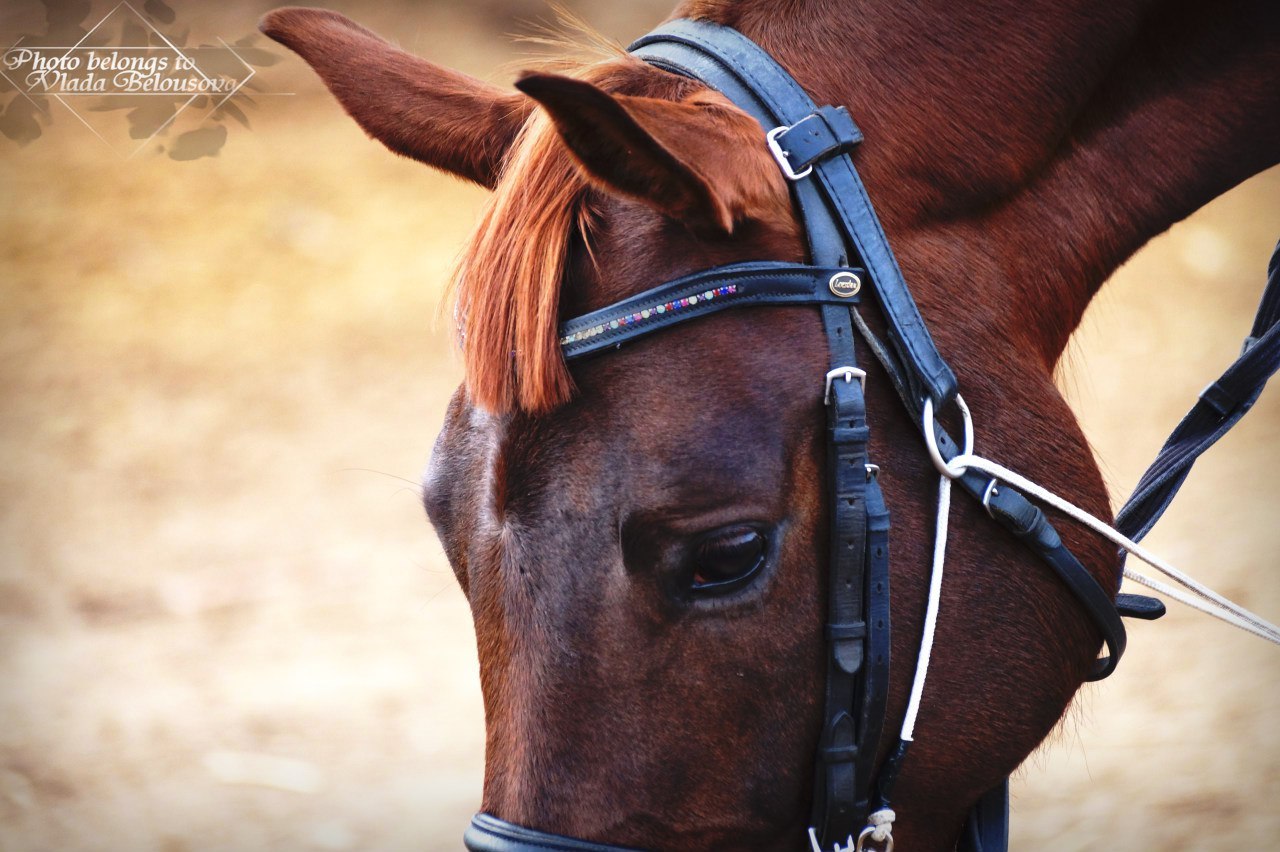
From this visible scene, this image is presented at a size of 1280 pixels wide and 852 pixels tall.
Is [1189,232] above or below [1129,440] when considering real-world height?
above

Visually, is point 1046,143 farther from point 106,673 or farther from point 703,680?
point 106,673

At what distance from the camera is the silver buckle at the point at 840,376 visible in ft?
3.48

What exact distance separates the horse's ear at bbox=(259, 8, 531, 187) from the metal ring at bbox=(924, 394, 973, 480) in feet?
1.87

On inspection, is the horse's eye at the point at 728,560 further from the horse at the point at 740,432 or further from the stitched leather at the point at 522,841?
the stitched leather at the point at 522,841

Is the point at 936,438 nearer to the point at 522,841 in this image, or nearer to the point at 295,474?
the point at 522,841

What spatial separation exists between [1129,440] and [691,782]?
149 inches

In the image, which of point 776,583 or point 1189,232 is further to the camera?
point 1189,232

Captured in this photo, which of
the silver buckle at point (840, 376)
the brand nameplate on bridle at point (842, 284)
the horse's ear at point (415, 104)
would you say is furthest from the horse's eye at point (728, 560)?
the horse's ear at point (415, 104)

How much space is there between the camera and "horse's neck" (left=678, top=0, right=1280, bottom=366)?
1.16m

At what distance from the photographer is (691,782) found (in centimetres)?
108

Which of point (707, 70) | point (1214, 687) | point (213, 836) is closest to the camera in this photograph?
point (707, 70)

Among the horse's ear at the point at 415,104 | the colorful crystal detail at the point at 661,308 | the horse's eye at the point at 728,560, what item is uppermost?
the horse's ear at the point at 415,104

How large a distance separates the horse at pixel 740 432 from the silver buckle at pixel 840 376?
1 cm

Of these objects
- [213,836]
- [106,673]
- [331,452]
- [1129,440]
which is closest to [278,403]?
[331,452]
